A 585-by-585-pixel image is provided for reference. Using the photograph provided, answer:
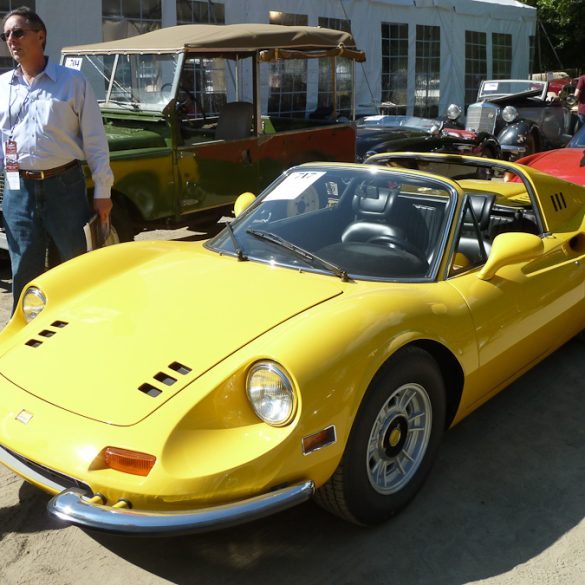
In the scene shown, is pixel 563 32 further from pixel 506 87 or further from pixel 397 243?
pixel 397 243

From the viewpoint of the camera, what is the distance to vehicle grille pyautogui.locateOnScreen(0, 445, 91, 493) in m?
2.30

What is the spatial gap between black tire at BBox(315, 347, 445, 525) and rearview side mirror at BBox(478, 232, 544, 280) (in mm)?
589

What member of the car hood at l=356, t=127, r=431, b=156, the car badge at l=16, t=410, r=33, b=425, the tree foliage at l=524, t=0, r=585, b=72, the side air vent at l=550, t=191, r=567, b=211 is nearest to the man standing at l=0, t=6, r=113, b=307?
the car badge at l=16, t=410, r=33, b=425

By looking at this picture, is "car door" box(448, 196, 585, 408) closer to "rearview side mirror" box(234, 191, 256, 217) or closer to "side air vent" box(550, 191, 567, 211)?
"side air vent" box(550, 191, 567, 211)

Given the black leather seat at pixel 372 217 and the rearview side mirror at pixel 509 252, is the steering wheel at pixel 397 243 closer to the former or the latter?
the black leather seat at pixel 372 217

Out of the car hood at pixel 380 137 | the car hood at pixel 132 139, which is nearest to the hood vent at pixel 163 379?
the car hood at pixel 132 139

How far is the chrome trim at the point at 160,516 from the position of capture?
2.12m

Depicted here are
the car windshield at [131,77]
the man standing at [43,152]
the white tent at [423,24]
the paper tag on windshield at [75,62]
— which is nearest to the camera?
the man standing at [43,152]

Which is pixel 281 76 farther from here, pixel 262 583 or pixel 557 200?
pixel 262 583

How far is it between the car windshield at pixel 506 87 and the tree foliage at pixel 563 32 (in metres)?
13.5

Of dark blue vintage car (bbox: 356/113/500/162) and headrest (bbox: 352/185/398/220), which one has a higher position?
dark blue vintage car (bbox: 356/113/500/162)

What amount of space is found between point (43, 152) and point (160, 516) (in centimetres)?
238

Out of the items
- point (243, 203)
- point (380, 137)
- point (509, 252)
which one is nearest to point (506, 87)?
point (380, 137)

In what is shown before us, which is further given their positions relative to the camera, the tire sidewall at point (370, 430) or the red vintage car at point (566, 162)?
the red vintage car at point (566, 162)
